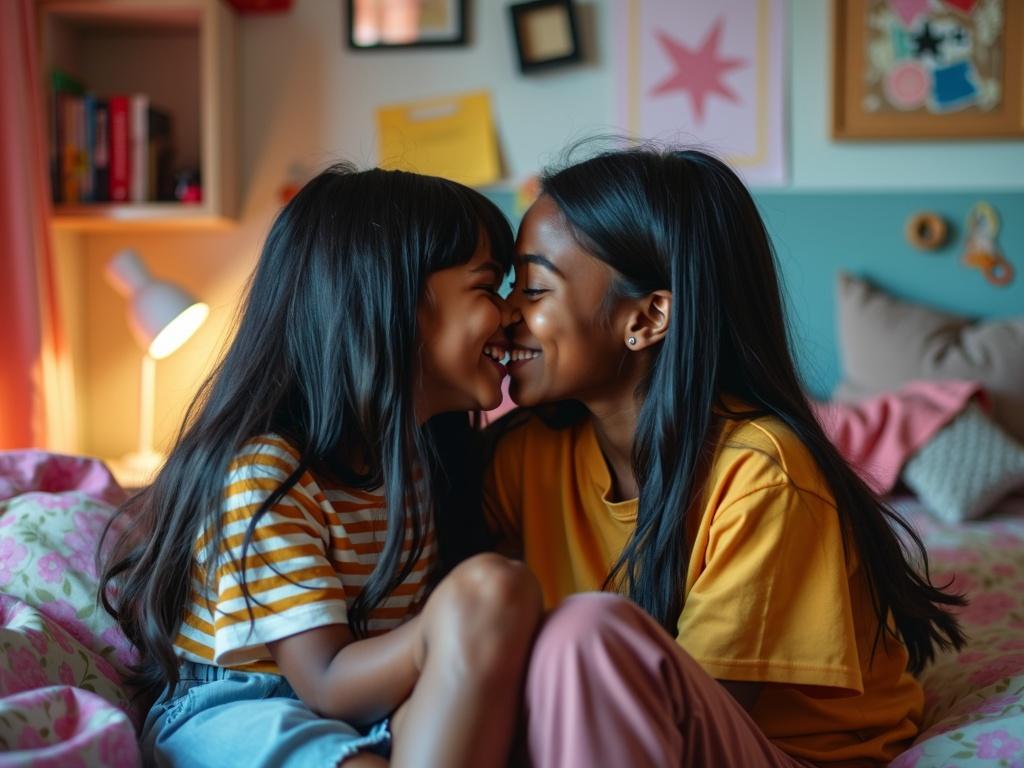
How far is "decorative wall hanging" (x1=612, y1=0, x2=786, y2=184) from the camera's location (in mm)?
2242

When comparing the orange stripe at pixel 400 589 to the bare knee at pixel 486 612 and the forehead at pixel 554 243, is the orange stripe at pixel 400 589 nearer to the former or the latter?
the bare knee at pixel 486 612

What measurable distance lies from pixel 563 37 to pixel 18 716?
1.83m

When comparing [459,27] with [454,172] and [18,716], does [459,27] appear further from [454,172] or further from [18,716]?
[18,716]

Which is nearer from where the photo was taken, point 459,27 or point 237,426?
point 237,426

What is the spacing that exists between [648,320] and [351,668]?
0.50 meters

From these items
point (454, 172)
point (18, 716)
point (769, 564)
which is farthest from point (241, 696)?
point (454, 172)

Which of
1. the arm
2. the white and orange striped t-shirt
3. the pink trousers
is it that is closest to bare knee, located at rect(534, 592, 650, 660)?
the pink trousers

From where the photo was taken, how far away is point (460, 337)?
110 cm

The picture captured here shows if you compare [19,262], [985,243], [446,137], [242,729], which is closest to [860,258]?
[985,243]

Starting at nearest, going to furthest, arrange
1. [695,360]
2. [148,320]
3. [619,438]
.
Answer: [695,360] < [619,438] < [148,320]

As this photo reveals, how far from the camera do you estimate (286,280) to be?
1078mm

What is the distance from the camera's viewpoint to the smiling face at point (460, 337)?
1.09 metres

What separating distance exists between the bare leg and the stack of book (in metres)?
1.64

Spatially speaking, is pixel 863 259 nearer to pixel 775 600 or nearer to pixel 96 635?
pixel 775 600
